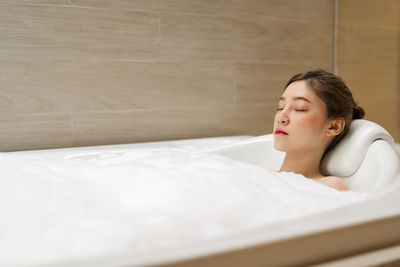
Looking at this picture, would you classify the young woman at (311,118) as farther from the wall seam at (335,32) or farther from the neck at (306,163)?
the wall seam at (335,32)

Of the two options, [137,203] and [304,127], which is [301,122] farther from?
[137,203]

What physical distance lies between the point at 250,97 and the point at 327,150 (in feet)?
2.83

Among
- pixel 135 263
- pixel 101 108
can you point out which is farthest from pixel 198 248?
pixel 101 108

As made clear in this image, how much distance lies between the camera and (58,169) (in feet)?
3.67

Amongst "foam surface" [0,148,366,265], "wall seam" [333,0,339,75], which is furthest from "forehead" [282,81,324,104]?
"wall seam" [333,0,339,75]

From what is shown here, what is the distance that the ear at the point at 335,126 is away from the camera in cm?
133

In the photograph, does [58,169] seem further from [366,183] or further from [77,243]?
[366,183]

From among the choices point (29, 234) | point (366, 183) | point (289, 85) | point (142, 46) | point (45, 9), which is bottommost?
point (366, 183)

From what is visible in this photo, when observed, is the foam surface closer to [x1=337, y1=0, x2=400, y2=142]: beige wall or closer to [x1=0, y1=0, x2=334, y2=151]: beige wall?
[x1=0, y1=0, x2=334, y2=151]: beige wall

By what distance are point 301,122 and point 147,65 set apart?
3.00ft

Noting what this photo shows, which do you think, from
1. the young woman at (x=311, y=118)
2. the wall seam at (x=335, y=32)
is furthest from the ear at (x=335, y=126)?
the wall seam at (x=335, y=32)

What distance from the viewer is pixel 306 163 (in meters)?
1.36

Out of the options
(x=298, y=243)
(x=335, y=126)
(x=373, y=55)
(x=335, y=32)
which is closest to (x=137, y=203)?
(x=298, y=243)

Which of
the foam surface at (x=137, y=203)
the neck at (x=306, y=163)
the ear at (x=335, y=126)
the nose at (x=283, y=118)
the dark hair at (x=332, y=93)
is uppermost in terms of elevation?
the dark hair at (x=332, y=93)
